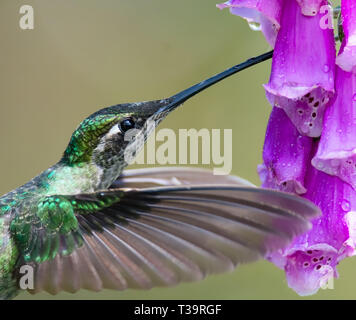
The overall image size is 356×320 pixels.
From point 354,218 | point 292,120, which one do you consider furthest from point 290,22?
point 354,218

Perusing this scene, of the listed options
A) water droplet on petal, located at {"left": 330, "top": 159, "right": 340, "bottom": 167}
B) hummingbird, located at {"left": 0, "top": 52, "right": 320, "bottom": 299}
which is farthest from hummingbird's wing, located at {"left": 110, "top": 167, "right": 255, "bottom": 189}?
water droplet on petal, located at {"left": 330, "top": 159, "right": 340, "bottom": 167}

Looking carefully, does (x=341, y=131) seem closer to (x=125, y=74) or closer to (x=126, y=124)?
(x=126, y=124)

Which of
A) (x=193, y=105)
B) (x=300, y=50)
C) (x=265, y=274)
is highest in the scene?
(x=193, y=105)

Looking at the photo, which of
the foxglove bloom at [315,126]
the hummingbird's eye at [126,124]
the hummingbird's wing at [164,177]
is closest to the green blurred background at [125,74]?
the hummingbird's wing at [164,177]

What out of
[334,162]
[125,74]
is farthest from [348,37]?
[125,74]

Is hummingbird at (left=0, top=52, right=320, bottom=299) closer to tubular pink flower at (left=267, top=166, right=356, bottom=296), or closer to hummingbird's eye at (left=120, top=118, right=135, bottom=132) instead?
hummingbird's eye at (left=120, top=118, right=135, bottom=132)

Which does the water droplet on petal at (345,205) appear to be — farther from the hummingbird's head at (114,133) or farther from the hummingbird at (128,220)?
the hummingbird's head at (114,133)
